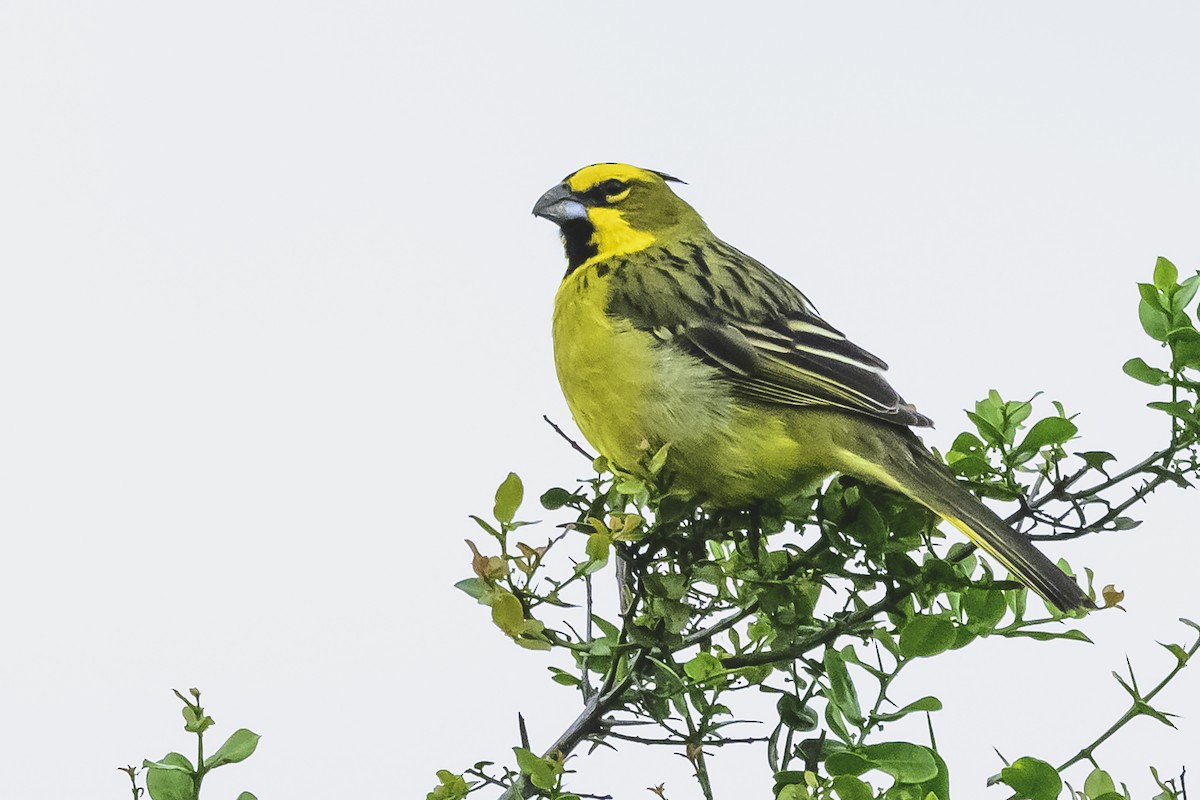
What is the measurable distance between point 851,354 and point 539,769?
1.76 metres

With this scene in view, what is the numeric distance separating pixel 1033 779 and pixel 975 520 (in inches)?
27.6

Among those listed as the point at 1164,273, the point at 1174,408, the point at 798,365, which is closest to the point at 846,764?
the point at 1174,408

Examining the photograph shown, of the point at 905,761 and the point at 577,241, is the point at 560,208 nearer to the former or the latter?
the point at 577,241

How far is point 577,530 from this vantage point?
7.63 ft

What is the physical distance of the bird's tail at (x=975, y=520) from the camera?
7.57 ft

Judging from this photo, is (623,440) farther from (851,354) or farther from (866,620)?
(866,620)

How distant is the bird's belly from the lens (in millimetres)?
3100

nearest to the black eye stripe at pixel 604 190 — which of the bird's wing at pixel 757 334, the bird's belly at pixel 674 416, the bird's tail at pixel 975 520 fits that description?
the bird's wing at pixel 757 334

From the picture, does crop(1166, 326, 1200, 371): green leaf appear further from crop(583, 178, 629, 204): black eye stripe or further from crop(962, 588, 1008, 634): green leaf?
crop(583, 178, 629, 204): black eye stripe

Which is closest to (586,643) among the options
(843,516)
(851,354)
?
(843,516)

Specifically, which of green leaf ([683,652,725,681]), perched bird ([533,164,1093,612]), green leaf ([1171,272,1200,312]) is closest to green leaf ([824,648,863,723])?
green leaf ([683,652,725,681])

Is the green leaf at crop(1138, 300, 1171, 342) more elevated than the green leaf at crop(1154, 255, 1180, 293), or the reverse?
the green leaf at crop(1154, 255, 1180, 293)

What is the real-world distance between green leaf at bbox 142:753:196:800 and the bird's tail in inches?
52.5

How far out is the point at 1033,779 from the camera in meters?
1.91
